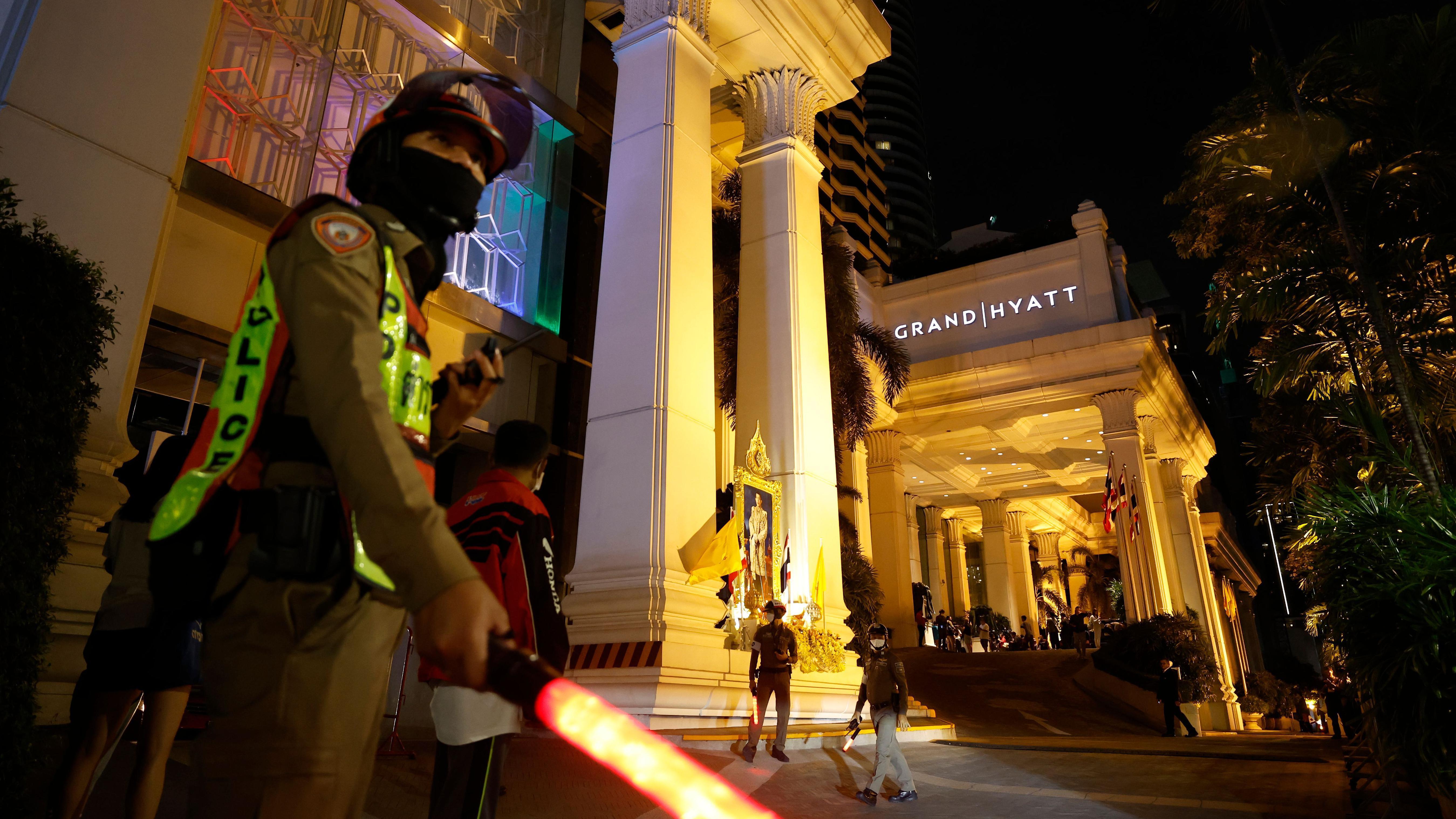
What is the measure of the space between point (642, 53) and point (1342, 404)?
342 inches

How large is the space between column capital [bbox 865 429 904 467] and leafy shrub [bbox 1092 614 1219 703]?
7.27 m

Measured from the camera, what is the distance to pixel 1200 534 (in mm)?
27422

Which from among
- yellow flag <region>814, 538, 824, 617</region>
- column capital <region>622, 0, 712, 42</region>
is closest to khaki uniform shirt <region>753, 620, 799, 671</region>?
yellow flag <region>814, 538, 824, 617</region>

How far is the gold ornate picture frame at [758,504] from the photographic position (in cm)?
999

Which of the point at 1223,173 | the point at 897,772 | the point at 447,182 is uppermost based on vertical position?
the point at 1223,173

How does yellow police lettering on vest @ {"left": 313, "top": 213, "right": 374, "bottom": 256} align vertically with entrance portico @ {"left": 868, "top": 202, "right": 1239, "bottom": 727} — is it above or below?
below

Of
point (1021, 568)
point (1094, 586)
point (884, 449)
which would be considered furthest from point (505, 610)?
point (1094, 586)

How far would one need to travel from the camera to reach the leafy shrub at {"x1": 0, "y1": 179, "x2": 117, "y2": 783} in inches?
123

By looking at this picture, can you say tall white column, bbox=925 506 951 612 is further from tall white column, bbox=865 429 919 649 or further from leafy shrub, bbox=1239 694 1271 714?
leafy shrub, bbox=1239 694 1271 714

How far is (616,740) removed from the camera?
1142 mm

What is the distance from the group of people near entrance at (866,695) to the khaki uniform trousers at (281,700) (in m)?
5.61

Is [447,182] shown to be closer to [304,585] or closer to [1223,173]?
[304,585]

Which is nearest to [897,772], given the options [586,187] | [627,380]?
[627,380]

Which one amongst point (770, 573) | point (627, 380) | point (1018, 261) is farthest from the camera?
point (1018, 261)
